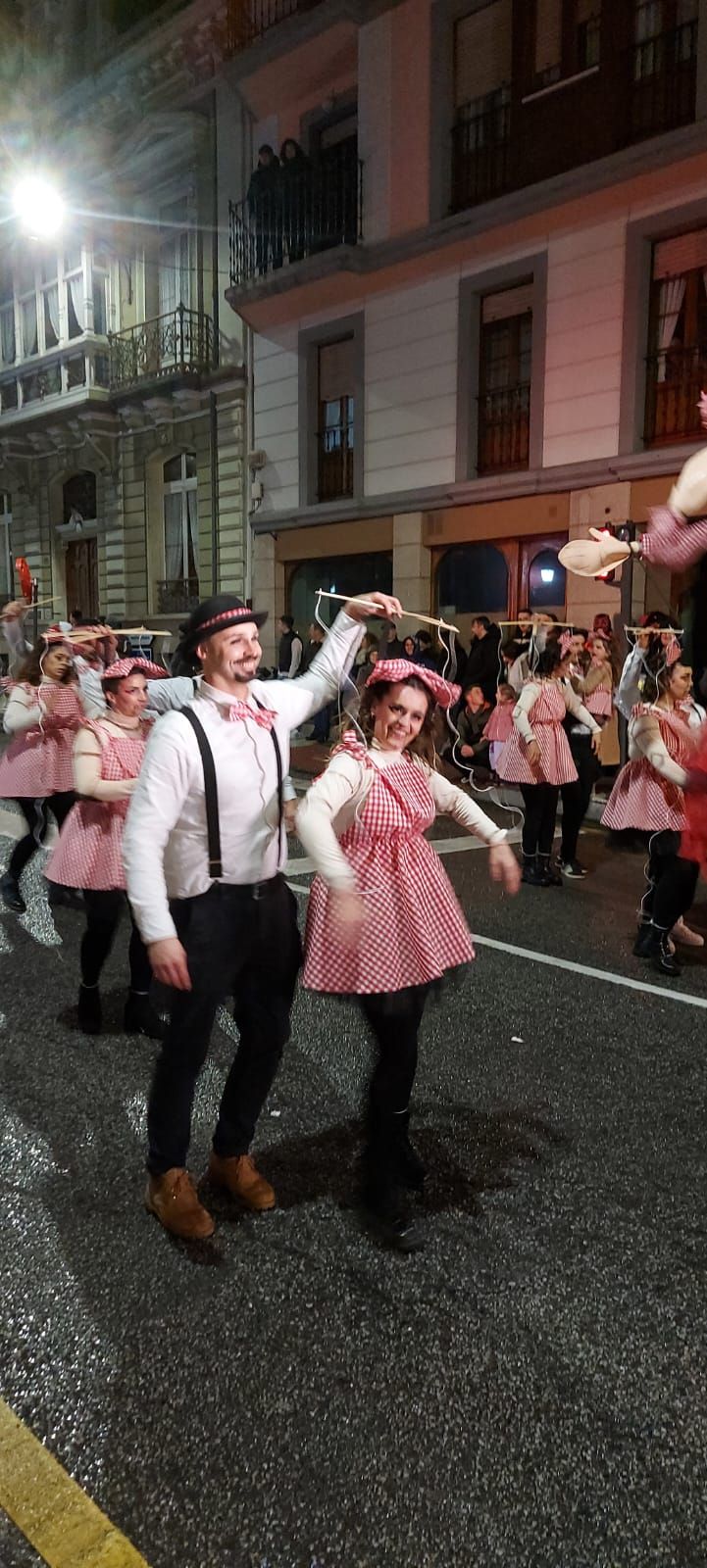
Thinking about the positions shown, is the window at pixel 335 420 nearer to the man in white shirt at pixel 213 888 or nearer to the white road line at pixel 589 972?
the white road line at pixel 589 972

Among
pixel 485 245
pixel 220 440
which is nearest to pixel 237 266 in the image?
pixel 220 440

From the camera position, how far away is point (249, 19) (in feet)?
Answer: 62.5

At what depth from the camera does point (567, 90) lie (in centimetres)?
1463

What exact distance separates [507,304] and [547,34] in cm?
353

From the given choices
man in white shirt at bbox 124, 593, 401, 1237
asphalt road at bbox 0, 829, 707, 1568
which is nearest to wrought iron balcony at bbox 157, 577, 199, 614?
asphalt road at bbox 0, 829, 707, 1568

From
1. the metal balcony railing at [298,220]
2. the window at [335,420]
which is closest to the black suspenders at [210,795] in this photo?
the window at [335,420]

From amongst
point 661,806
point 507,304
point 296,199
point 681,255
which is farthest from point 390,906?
point 296,199

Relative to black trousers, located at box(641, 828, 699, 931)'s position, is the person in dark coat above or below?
above

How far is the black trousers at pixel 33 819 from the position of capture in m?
7.27

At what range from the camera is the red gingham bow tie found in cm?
316

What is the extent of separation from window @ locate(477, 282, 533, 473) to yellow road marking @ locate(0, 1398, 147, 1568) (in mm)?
15035

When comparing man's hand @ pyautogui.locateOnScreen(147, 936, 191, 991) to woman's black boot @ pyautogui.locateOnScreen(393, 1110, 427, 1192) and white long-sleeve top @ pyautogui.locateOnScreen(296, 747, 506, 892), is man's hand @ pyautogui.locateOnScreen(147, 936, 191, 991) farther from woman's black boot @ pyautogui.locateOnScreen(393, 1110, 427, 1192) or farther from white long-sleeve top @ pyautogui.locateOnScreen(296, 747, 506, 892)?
woman's black boot @ pyautogui.locateOnScreen(393, 1110, 427, 1192)

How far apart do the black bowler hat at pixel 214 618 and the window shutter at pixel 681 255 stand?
1289 centimetres

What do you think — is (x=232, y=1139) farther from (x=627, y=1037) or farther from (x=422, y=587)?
(x=422, y=587)
